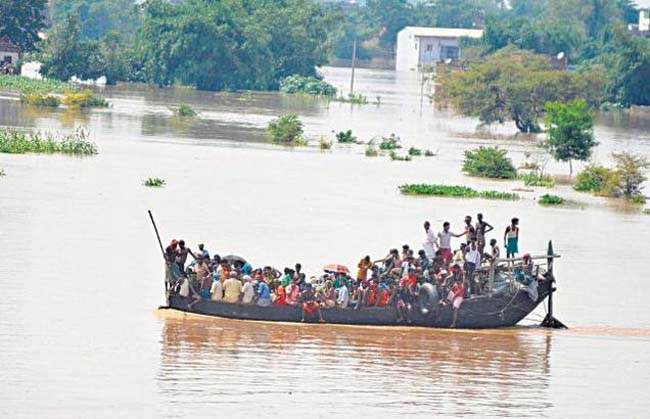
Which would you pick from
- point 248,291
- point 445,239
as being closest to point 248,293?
point 248,291

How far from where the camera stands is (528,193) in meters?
41.5

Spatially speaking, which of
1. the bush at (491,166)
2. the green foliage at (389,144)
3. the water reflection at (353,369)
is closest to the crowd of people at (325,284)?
the water reflection at (353,369)

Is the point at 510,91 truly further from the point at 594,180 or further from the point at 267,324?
the point at 267,324

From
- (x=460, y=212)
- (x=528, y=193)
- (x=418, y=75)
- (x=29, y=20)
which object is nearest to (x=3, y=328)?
(x=460, y=212)

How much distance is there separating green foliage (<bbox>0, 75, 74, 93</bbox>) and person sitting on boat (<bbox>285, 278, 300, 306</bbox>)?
4741 centimetres

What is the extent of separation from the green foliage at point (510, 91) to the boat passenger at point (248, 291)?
41781mm

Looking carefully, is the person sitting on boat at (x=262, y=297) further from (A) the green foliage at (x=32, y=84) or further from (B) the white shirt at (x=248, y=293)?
(A) the green foliage at (x=32, y=84)

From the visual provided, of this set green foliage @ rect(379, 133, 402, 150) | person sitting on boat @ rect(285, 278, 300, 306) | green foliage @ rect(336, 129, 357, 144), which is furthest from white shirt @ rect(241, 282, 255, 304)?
green foliage @ rect(336, 129, 357, 144)

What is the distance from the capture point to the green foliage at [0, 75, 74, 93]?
6906 cm

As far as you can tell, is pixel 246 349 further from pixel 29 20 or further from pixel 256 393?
pixel 29 20

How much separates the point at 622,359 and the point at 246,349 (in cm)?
547

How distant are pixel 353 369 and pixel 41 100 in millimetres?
44860

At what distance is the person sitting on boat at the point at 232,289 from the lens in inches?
851

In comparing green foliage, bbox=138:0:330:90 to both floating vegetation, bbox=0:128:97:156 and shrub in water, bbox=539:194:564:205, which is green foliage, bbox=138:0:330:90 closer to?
floating vegetation, bbox=0:128:97:156
